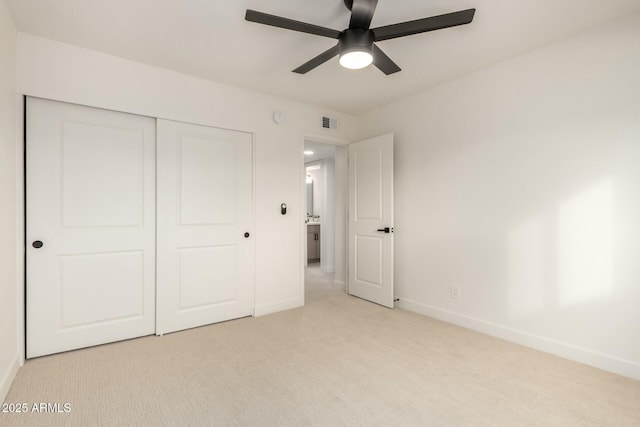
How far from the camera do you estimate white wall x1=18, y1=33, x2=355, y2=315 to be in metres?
2.43

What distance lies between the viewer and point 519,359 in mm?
2410

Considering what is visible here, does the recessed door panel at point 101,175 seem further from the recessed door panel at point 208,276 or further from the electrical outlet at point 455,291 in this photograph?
the electrical outlet at point 455,291

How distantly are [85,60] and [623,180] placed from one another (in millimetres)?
4199

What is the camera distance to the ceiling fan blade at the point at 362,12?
66.8 inches

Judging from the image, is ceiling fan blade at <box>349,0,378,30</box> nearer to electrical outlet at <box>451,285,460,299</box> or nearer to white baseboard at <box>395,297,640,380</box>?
electrical outlet at <box>451,285,460,299</box>

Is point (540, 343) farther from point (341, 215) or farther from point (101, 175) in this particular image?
point (101, 175)

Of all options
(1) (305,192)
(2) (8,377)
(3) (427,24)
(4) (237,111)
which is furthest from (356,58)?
(2) (8,377)

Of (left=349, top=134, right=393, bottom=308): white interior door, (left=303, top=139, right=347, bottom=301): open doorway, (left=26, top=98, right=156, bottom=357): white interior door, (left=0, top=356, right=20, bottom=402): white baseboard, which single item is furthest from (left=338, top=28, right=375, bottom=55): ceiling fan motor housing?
(left=0, top=356, right=20, bottom=402): white baseboard

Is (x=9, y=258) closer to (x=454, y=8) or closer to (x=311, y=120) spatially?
(x=311, y=120)

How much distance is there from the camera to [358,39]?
1.91 metres

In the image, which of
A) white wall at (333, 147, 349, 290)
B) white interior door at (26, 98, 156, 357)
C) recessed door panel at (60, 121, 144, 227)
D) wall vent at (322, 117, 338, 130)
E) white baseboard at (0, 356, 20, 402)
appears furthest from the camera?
white wall at (333, 147, 349, 290)

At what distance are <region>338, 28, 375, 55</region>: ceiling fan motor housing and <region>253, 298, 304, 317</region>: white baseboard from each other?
2.72 metres

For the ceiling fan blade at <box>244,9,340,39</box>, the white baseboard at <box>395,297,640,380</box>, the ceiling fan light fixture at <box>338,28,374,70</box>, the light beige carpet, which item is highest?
the ceiling fan blade at <box>244,9,340,39</box>

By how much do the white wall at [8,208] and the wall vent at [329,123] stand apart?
113 inches
